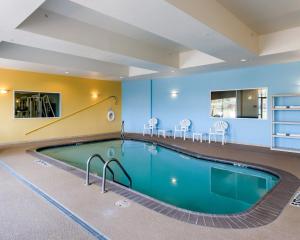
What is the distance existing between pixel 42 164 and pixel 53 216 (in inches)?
106

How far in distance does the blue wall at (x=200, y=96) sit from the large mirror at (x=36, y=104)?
3.63 metres

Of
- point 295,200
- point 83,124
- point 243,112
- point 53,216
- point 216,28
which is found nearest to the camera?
point 53,216

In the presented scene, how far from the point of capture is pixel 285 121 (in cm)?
650

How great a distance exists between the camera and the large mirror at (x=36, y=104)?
8320mm

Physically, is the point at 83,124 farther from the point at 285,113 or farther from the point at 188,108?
the point at 285,113

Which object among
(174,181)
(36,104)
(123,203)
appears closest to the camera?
(123,203)

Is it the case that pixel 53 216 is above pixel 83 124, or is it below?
below

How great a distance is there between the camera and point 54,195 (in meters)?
3.28

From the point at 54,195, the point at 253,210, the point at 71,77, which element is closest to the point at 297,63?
the point at 253,210

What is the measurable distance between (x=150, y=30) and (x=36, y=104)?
6913mm

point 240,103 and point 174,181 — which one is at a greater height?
point 240,103

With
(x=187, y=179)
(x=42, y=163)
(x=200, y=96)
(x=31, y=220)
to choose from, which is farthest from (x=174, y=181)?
(x=200, y=96)

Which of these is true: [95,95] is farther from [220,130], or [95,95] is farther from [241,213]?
[241,213]

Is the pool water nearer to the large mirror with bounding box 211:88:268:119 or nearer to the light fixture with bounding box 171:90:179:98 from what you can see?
the large mirror with bounding box 211:88:268:119
